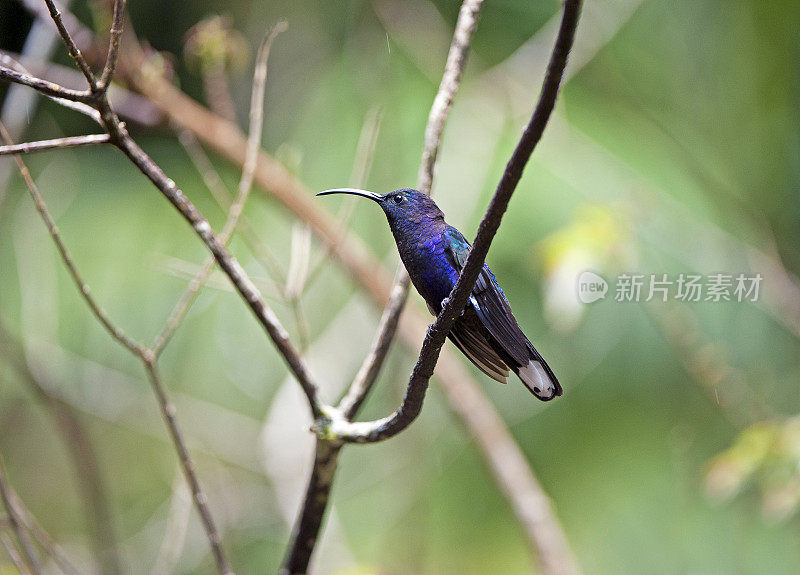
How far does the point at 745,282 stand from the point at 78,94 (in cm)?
163

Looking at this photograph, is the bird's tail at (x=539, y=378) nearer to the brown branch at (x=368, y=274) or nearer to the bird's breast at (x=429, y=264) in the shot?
the bird's breast at (x=429, y=264)

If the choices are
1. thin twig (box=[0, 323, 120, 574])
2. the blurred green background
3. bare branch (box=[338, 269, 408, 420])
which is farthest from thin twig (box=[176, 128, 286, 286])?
the blurred green background

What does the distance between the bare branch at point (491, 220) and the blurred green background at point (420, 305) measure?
86.9 inches

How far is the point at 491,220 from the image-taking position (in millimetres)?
708

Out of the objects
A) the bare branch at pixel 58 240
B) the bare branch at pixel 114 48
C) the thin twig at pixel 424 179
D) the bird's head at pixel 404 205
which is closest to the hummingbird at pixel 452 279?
the bird's head at pixel 404 205

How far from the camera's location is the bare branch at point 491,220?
0.60 metres

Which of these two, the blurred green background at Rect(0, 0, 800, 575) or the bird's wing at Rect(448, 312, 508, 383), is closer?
the bird's wing at Rect(448, 312, 508, 383)

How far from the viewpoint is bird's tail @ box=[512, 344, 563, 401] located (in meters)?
0.90

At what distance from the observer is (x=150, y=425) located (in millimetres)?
3682

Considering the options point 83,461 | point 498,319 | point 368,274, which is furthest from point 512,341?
point 83,461

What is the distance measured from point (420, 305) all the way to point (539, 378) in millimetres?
2342

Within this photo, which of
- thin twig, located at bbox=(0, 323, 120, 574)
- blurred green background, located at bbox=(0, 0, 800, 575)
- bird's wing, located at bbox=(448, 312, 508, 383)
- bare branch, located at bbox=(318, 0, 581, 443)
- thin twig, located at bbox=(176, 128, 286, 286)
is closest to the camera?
bare branch, located at bbox=(318, 0, 581, 443)

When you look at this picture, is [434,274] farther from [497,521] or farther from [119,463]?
[119,463]

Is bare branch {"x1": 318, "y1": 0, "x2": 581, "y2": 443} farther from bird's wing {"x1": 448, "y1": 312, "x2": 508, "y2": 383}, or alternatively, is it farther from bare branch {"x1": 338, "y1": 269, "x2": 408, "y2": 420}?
bare branch {"x1": 338, "y1": 269, "x2": 408, "y2": 420}
